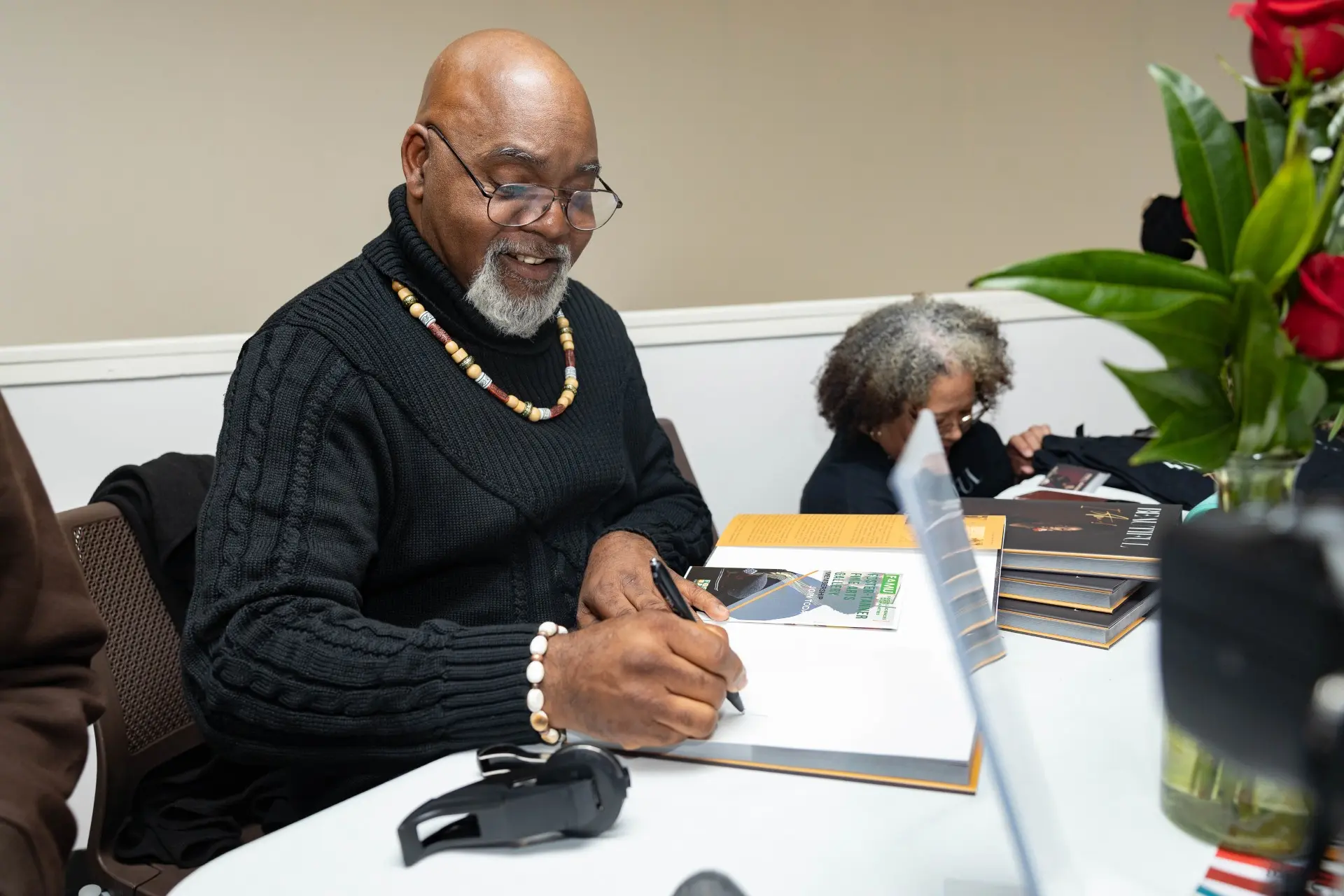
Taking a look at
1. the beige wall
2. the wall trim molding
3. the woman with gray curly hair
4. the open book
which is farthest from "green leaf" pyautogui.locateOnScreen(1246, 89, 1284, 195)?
the beige wall

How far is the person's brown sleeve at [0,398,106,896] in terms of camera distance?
0.89m

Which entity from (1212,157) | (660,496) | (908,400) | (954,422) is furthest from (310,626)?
(954,422)

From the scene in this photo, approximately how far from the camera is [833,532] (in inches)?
49.4

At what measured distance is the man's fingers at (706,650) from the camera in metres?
0.80

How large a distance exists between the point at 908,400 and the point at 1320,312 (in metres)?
1.50

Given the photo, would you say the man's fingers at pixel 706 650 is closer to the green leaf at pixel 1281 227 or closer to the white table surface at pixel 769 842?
the white table surface at pixel 769 842

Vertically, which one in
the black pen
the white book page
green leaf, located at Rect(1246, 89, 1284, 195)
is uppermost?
green leaf, located at Rect(1246, 89, 1284, 195)

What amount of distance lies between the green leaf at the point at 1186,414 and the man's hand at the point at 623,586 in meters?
0.53

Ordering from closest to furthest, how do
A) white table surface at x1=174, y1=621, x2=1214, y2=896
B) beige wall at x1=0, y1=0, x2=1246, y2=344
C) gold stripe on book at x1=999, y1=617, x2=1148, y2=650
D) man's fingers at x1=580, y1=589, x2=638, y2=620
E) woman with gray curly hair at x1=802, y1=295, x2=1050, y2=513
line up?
white table surface at x1=174, y1=621, x2=1214, y2=896
gold stripe on book at x1=999, y1=617, x2=1148, y2=650
man's fingers at x1=580, y1=589, x2=638, y2=620
woman with gray curly hair at x1=802, y1=295, x2=1050, y2=513
beige wall at x1=0, y1=0, x2=1246, y2=344

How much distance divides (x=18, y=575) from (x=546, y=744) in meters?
0.56

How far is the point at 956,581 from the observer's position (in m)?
0.54

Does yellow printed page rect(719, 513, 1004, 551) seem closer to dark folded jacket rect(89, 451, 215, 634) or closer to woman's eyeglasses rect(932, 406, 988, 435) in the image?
dark folded jacket rect(89, 451, 215, 634)

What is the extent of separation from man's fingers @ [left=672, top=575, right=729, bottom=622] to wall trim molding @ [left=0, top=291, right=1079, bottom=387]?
0.59m

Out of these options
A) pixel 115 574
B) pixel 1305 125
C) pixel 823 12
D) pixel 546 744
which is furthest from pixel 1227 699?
pixel 823 12
